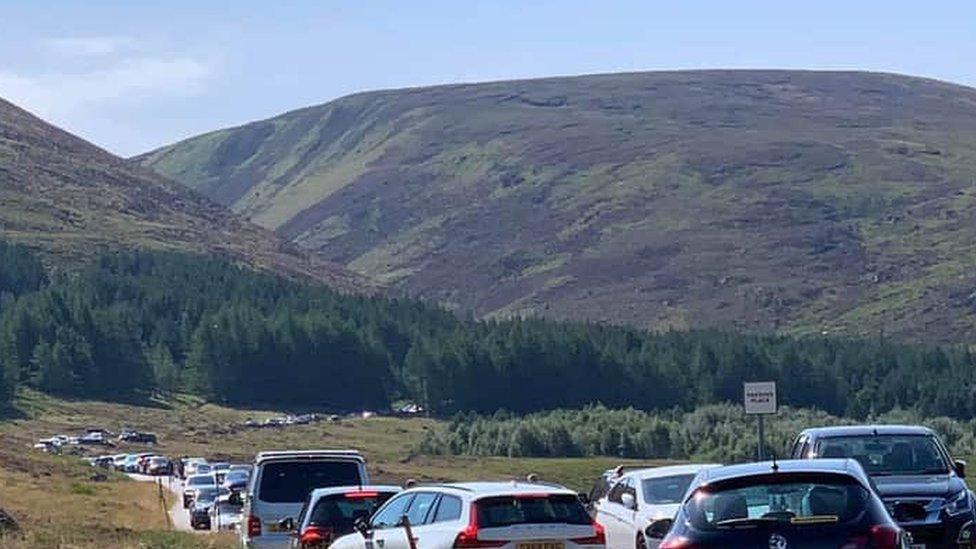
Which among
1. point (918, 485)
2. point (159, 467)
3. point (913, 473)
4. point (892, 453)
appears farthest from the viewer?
point (159, 467)

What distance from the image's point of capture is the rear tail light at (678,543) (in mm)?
13945

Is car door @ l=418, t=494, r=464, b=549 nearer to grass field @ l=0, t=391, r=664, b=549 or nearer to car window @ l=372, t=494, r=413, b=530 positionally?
car window @ l=372, t=494, r=413, b=530

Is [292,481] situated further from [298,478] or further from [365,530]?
[365,530]

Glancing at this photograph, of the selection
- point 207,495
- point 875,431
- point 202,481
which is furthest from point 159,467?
point 875,431

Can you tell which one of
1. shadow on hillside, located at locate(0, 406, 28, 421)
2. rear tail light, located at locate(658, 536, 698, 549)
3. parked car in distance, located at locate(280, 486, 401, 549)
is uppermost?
rear tail light, located at locate(658, 536, 698, 549)

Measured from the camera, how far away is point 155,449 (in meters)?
99.0

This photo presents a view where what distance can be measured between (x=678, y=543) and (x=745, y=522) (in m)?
0.51

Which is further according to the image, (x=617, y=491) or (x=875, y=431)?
(x=617, y=491)

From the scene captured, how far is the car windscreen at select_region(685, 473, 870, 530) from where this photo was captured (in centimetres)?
1397

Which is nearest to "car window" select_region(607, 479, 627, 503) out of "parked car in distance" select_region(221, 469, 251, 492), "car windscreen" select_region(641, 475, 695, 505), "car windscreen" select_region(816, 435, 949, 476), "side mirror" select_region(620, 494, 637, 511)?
"side mirror" select_region(620, 494, 637, 511)

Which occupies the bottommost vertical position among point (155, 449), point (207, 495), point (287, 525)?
point (155, 449)

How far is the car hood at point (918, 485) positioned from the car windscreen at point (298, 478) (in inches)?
343

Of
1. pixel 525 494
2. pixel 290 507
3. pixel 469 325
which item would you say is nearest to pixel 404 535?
pixel 525 494

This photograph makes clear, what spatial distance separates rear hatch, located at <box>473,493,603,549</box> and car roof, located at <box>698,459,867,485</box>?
11.8 feet
